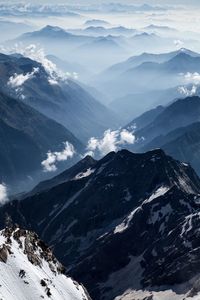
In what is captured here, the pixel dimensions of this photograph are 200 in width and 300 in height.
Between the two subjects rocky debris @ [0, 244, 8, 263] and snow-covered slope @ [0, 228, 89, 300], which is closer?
snow-covered slope @ [0, 228, 89, 300]

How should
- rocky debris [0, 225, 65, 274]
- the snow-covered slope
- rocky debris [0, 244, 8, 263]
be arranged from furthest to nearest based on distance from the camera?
rocky debris [0, 225, 65, 274] < rocky debris [0, 244, 8, 263] < the snow-covered slope

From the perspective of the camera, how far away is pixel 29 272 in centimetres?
13238

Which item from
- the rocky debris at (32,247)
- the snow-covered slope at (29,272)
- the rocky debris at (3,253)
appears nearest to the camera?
the snow-covered slope at (29,272)

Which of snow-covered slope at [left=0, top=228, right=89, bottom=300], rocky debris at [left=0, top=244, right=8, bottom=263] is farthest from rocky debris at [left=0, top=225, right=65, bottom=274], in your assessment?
rocky debris at [left=0, top=244, right=8, bottom=263]

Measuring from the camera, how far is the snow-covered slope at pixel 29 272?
125 m

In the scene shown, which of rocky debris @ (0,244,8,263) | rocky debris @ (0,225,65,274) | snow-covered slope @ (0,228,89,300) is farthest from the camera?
rocky debris @ (0,225,65,274)

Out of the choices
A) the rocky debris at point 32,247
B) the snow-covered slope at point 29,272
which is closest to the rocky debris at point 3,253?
the snow-covered slope at point 29,272

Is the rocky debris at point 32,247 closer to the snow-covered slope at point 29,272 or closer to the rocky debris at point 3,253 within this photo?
the snow-covered slope at point 29,272

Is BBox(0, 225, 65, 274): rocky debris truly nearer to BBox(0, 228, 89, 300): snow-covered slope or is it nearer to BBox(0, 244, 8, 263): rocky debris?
BBox(0, 228, 89, 300): snow-covered slope

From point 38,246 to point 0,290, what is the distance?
42595 millimetres

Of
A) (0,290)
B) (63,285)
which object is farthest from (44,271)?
(0,290)

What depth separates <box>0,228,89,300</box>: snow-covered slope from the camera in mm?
124812

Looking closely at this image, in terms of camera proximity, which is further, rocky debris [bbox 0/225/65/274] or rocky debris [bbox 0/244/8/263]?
rocky debris [bbox 0/225/65/274]

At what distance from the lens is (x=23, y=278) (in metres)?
129
